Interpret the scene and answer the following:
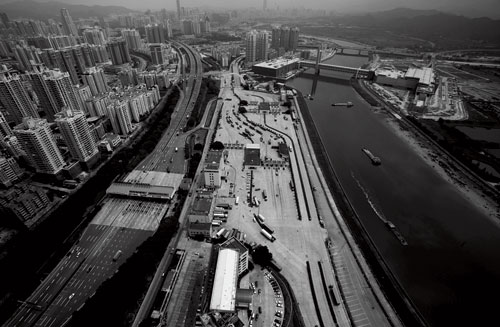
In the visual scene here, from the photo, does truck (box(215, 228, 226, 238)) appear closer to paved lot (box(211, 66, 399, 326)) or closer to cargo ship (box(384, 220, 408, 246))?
paved lot (box(211, 66, 399, 326))

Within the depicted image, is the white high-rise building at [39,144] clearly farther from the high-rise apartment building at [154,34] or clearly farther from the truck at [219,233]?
the high-rise apartment building at [154,34]

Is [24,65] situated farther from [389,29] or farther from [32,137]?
[389,29]

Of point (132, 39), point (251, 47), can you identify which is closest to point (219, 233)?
point (251, 47)

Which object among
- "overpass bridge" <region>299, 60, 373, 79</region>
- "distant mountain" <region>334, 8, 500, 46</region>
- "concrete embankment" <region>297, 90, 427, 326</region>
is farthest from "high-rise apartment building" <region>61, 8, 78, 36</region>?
"distant mountain" <region>334, 8, 500, 46</region>

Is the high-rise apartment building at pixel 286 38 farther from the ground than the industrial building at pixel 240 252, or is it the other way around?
the high-rise apartment building at pixel 286 38

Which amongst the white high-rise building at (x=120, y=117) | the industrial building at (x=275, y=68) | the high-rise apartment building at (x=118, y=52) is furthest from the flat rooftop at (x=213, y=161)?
the high-rise apartment building at (x=118, y=52)

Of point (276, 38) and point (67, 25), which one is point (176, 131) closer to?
point (276, 38)
